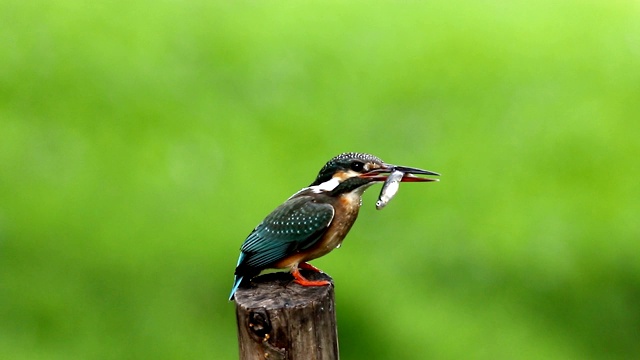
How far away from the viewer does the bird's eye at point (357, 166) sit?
9.09 feet

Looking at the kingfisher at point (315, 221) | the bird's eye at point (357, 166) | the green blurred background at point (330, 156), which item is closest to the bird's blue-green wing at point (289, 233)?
the kingfisher at point (315, 221)

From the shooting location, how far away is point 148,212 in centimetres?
527

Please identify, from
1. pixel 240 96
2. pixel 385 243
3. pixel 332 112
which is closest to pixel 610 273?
pixel 385 243

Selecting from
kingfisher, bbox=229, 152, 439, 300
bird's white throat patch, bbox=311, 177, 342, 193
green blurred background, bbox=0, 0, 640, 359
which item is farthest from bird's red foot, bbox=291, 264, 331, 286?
green blurred background, bbox=0, 0, 640, 359

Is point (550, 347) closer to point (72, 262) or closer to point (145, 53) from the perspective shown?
point (72, 262)

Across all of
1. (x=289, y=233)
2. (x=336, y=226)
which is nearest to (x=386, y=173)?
(x=336, y=226)

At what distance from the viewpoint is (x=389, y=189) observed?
267 cm

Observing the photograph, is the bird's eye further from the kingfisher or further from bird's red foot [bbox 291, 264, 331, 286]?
bird's red foot [bbox 291, 264, 331, 286]

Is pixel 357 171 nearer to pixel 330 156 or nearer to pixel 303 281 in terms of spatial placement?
pixel 303 281

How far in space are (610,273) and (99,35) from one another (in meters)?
3.33

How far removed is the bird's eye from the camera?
2.77m

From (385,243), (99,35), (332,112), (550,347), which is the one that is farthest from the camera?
(99,35)

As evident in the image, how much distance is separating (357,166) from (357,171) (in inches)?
0.7

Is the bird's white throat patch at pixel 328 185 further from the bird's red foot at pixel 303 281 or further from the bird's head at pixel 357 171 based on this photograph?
the bird's red foot at pixel 303 281
